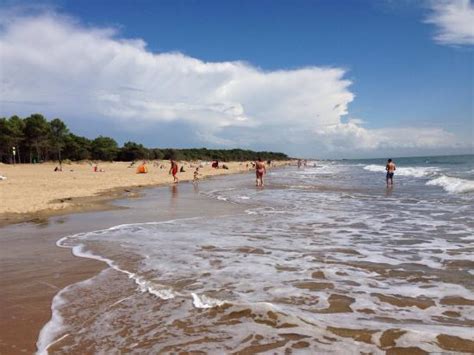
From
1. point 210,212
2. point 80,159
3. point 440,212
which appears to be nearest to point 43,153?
point 80,159

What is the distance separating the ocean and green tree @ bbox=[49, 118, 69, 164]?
69510 millimetres

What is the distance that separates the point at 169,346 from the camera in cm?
407

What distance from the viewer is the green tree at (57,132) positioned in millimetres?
73562

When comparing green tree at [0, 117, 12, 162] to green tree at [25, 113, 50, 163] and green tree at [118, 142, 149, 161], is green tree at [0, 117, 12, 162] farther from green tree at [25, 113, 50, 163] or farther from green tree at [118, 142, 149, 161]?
green tree at [118, 142, 149, 161]

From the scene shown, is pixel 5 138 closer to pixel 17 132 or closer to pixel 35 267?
pixel 17 132

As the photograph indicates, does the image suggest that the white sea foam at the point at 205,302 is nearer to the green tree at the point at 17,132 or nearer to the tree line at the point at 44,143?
the tree line at the point at 44,143

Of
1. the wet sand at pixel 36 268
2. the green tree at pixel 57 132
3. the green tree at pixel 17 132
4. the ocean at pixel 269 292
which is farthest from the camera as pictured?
the green tree at pixel 57 132

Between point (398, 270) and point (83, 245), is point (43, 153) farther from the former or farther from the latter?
point (398, 270)

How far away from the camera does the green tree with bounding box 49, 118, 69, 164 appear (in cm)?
7356

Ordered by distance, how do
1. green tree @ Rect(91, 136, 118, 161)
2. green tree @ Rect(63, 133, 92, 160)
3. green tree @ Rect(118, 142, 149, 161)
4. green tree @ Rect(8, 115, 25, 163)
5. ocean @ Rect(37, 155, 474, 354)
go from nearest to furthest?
1. ocean @ Rect(37, 155, 474, 354)
2. green tree @ Rect(8, 115, 25, 163)
3. green tree @ Rect(63, 133, 92, 160)
4. green tree @ Rect(91, 136, 118, 161)
5. green tree @ Rect(118, 142, 149, 161)

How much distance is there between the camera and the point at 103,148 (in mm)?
87625

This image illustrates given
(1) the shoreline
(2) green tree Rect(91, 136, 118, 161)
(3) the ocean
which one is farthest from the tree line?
(3) the ocean

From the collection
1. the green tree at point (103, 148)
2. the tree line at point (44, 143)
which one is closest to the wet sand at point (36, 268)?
the tree line at point (44, 143)

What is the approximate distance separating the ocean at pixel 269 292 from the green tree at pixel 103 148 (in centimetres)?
8141
